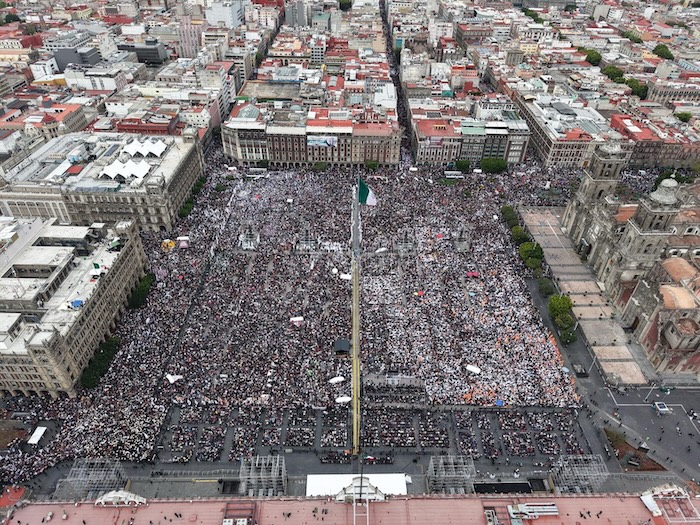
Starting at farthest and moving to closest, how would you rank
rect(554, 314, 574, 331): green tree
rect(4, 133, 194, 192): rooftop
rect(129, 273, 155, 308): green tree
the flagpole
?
rect(4, 133, 194, 192): rooftop
rect(129, 273, 155, 308): green tree
rect(554, 314, 574, 331): green tree
the flagpole

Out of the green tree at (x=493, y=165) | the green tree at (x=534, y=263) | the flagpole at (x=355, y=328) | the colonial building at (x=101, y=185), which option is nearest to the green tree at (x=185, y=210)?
the colonial building at (x=101, y=185)

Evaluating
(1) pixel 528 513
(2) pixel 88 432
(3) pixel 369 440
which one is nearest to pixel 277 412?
(3) pixel 369 440

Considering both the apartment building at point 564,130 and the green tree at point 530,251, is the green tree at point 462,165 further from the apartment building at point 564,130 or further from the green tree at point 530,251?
the green tree at point 530,251

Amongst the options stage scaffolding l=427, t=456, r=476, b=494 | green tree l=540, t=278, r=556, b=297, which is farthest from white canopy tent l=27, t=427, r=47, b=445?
green tree l=540, t=278, r=556, b=297

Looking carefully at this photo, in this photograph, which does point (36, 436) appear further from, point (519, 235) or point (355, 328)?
point (519, 235)

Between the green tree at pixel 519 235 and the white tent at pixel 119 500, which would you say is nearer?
the white tent at pixel 119 500

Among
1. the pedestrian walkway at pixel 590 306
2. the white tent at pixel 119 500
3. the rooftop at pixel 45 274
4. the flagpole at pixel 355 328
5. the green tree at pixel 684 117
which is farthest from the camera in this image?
the green tree at pixel 684 117

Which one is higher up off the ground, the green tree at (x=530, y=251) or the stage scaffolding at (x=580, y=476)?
the green tree at (x=530, y=251)

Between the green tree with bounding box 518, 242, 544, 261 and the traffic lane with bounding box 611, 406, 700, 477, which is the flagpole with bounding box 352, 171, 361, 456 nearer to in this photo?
the green tree with bounding box 518, 242, 544, 261
